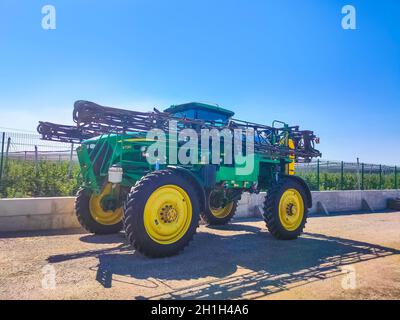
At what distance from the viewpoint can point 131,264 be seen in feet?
16.5

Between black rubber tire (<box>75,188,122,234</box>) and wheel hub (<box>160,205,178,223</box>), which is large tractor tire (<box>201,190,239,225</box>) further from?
wheel hub (<box>160,205,178,223</box>)

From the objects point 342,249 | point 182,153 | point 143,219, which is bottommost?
point 342,249

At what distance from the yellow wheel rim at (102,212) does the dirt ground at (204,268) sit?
393 millimetres

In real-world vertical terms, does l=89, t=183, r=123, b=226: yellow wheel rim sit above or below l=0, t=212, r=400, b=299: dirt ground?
above

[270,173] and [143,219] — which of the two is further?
[270,173]

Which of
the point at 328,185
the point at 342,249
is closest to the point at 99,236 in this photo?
the point at 342,249

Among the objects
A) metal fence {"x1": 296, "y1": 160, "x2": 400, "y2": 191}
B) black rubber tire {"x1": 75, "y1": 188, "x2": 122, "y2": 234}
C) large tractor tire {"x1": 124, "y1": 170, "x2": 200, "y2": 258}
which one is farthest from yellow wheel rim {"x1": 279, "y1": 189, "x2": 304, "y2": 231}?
metal fence {"x1": 296, "y1": 160, "x2": 400, "y2": 191}

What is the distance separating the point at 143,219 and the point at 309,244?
3908 millimetres

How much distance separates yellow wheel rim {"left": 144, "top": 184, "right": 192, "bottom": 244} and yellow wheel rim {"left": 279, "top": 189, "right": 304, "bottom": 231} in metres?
2.71

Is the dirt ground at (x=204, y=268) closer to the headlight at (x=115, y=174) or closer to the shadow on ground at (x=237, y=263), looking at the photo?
the shadow on ground at (x=237, y=263)

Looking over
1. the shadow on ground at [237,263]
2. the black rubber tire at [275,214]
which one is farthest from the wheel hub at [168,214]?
the black rubber tire at [275,214]

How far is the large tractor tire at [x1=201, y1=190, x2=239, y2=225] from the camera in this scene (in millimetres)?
8820

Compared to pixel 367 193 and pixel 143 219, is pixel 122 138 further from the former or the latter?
pixel 367 193

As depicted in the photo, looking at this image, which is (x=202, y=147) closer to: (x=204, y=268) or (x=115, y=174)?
(x=115, y=174)
